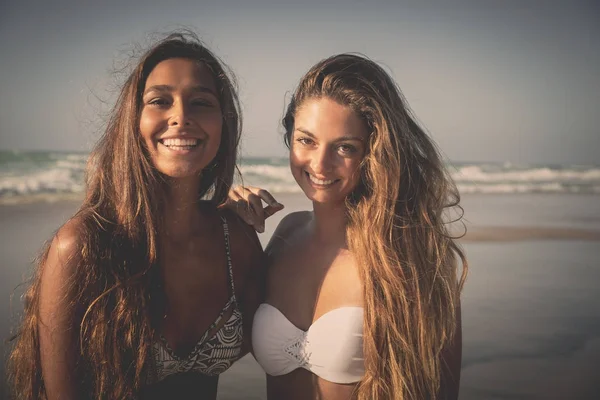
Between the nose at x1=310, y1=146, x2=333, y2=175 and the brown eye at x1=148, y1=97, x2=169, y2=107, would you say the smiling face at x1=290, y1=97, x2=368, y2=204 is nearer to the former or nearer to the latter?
the nose at x1=310, y1=146, x2=333, y2=175

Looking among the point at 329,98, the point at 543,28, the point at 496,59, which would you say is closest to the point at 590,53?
the point at 543,28

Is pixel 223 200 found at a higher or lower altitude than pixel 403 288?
higher

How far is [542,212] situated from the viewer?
8.76 m

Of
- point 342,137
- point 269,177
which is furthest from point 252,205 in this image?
point 269,177

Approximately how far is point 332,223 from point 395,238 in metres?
0.36

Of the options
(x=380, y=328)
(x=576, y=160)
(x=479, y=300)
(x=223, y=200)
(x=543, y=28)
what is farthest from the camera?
(x=576, y=160)

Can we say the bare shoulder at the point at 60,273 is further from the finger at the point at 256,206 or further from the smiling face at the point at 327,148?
the smiling face at the point at 327,148

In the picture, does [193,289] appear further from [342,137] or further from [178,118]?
[342,137]

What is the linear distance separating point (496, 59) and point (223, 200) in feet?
22.8

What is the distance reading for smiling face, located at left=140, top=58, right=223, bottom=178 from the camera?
97.3 inches

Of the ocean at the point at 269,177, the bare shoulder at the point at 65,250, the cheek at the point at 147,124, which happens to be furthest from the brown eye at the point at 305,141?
the ocean at the point at 269,177

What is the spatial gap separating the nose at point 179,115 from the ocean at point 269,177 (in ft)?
22.6

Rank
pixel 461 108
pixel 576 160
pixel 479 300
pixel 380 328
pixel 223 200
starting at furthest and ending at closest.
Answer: pixel 576 160 → pixel 461 108 → pixel 479 300 → pixel 223 200 → pixel 380 328

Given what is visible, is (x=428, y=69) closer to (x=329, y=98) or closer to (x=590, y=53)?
(x=590, y=53)
